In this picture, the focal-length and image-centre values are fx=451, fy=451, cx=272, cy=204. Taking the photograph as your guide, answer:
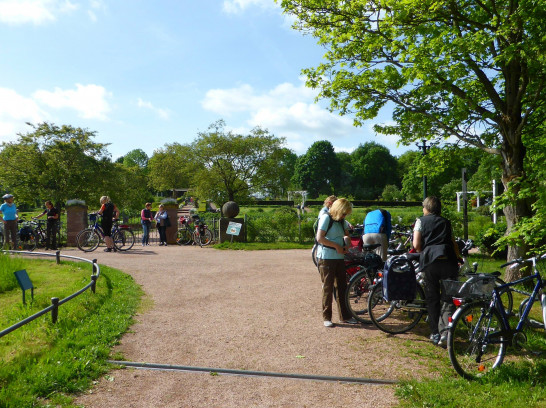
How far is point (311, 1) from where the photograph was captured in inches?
362

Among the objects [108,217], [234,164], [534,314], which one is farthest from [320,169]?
[534,314]

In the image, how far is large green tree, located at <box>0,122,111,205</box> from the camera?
20750 millimetres

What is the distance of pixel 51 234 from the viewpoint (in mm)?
16219

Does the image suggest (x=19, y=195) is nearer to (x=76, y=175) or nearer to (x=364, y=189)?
(x=76, y=175)

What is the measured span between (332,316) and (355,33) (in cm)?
573

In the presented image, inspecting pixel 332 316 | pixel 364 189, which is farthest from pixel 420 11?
pixel 364 189

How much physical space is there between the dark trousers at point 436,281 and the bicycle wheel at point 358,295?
3.16 ft

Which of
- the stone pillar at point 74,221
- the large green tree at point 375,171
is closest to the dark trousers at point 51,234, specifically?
the stone pillar at point 74,221

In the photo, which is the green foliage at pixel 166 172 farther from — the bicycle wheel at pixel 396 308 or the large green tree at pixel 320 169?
the bicycle wheel at pixel 396 308

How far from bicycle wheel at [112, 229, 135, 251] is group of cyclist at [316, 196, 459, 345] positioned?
9.41 metres

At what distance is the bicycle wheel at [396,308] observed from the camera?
5.74 metres

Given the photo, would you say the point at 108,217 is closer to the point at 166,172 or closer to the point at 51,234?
the point at 51,234

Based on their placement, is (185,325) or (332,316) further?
(332,316)

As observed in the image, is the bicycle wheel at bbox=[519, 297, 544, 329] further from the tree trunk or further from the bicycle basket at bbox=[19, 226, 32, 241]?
the bicycle basket at bbox=[19, 226, 32, 241]
